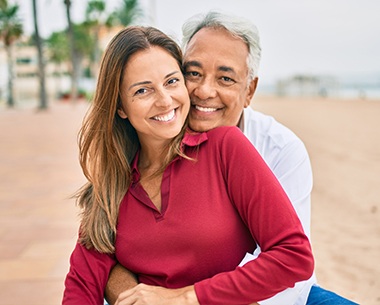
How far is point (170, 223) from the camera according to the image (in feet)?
6.14

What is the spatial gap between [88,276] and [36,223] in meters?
3.75

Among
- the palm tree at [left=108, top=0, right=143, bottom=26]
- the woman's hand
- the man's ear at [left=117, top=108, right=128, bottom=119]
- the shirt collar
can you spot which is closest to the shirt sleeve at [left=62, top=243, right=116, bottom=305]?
the woman's hand

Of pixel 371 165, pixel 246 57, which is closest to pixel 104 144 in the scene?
pixel 246 57

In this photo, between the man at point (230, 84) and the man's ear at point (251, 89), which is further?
the man's ear at point (251, 89)

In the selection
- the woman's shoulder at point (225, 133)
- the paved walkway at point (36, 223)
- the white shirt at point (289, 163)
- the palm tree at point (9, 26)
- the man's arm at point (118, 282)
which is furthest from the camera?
the palm tree at point (9, 26)

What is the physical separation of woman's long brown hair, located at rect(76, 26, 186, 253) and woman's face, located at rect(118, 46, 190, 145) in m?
0.04

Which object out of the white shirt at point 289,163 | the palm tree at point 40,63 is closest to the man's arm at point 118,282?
Result: the white shirt at point 289,163

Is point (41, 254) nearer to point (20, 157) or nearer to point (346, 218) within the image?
point (346, 218)

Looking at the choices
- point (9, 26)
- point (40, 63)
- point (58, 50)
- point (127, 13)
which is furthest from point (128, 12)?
point (40, 63)

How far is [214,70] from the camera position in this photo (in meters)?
2.33

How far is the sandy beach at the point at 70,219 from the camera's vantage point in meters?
4.02

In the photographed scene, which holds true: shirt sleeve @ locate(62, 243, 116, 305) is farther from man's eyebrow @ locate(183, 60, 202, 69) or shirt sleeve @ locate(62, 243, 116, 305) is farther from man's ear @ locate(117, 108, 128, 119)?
man's eyebrow @ locate(183, 60, 202, 69)

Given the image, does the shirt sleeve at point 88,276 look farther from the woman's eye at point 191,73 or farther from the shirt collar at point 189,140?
the woman's eye at point 191,73

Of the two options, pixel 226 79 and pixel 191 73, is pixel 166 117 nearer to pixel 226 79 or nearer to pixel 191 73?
pixel 191 73
